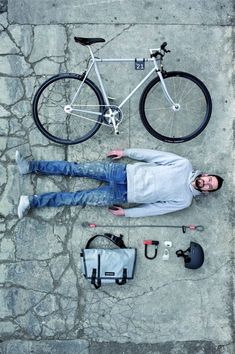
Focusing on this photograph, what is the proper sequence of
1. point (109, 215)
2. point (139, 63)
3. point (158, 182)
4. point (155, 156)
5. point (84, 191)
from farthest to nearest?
point (109, 215), point (84, 191), point (155, 156), point (158, 182), point (139, 63)

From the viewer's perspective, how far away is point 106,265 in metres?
6.26

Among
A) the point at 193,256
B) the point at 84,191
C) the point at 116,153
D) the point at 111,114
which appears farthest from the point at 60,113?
the point at 193,256

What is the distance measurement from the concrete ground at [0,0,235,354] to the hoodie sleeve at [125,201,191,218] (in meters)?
0.25

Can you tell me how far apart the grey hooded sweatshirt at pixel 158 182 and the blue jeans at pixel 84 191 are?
0.16 metres

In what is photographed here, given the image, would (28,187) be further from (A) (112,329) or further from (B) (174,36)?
(B) (174,36)

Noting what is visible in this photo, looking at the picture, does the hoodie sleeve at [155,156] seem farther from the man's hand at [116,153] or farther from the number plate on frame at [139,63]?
the number plate on frame at [139,63]

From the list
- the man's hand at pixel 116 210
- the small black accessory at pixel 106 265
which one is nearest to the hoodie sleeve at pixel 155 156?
the man's hand at pixel 116 210

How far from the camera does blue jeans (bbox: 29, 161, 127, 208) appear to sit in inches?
246

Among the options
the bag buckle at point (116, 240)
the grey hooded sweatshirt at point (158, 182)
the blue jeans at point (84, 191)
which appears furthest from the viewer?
the bag buckle at point (116, 240)

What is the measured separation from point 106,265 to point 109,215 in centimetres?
65

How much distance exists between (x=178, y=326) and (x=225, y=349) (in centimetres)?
69

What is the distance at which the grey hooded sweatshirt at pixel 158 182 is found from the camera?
6.11 meters

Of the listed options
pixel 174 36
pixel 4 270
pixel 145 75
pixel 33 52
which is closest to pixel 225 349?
pixel 4 270

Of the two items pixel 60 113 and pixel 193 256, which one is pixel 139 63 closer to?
pixel 60 113
